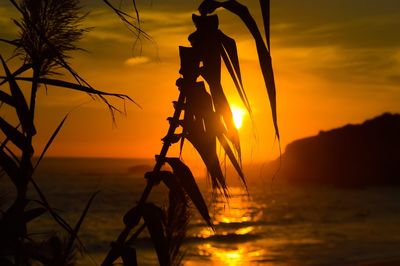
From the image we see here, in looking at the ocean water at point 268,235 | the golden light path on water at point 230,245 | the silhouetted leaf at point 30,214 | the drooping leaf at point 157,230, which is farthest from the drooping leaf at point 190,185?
the golden light path on water at point 230,245

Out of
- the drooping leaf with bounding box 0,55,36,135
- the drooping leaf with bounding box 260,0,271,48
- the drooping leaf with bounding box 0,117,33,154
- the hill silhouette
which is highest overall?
the drooping leaf with bounding box 260,0,271,48

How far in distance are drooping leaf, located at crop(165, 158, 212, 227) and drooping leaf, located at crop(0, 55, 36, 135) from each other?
0.37 metres

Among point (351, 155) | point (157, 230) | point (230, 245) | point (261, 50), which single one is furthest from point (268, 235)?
point (351, 155)

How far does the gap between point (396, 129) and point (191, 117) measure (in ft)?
304

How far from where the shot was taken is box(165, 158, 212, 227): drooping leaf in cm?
151

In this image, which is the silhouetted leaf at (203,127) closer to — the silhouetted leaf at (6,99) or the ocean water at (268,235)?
the silhouetted leaf at (6,99)

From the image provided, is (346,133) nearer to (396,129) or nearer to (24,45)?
(396,129)

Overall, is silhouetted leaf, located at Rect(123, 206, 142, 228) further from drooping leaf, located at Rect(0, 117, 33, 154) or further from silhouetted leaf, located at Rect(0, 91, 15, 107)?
silhouetted leaf, located at Rect(0, 91, 15, 107)

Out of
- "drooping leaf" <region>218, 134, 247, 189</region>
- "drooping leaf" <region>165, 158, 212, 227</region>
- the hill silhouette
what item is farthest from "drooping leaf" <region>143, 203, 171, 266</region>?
the hill silhouette

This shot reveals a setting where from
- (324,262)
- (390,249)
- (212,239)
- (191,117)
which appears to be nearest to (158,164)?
(191,117)

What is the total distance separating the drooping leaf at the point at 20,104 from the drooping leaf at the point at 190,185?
37cm

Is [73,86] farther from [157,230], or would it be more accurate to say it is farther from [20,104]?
[157,230]

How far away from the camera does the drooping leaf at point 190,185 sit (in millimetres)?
1514

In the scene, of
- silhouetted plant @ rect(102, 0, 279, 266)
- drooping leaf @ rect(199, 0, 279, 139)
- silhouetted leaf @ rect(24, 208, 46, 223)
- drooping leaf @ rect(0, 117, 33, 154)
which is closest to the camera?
drooping leaf @ rect(199, 0, 279, 139)
